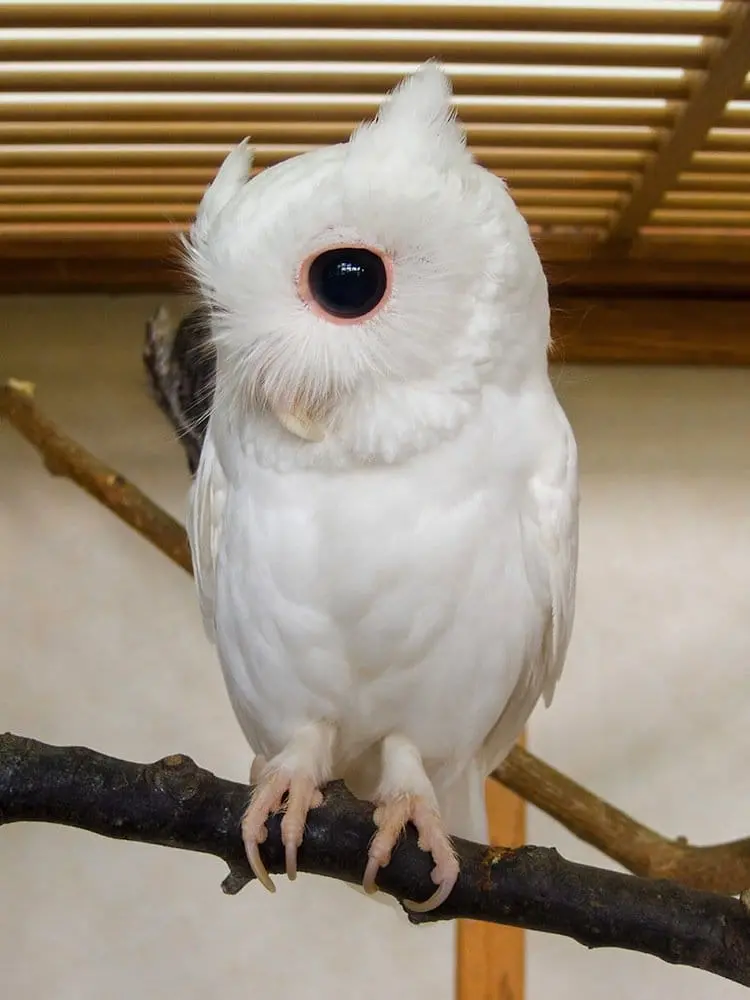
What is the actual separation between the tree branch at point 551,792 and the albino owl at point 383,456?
38 cm

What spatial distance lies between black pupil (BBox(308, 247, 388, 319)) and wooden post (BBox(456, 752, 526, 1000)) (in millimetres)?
948

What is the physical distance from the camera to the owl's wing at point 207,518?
0.83 meters

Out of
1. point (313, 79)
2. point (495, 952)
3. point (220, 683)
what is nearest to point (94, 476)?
point (220, 683)

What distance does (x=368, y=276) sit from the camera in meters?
0.66

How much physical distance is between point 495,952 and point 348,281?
3.80 ft

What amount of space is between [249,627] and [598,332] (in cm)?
91

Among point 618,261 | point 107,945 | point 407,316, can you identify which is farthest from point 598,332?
point 107,945

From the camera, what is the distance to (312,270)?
2.14ft

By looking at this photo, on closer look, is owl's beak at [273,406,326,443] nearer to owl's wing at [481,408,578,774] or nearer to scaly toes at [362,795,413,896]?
owl's wing at [481,408,578,774]

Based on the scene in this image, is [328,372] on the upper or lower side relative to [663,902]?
upper

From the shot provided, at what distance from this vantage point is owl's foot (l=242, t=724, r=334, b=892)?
67 centimetres

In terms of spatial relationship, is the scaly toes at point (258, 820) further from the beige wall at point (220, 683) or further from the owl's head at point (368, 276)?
the beige wall at point (220, 683)

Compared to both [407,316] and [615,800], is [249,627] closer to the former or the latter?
[407,316]

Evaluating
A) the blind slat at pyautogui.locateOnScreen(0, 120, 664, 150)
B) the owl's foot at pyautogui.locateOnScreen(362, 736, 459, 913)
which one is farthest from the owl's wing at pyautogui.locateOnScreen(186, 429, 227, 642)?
the blind slat at pyautogui.locateOnScreen(0, 120, 664, 150)
